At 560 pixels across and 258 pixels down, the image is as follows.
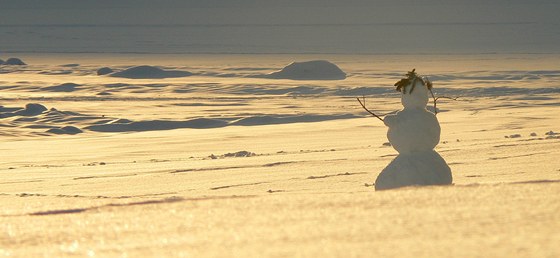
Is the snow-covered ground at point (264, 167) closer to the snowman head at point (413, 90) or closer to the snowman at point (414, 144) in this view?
the snowman at point (414, 144)

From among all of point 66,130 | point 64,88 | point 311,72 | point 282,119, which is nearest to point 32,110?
point 66,130

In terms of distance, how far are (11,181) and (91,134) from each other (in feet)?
24.5

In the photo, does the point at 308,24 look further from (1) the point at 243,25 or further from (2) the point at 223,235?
(2) the point at 223,235

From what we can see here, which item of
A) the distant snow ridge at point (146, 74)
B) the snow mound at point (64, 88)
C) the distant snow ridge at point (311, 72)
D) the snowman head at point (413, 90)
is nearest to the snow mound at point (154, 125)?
the snow mound at point (64, 88)

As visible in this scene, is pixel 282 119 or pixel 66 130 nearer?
pixel 66 130

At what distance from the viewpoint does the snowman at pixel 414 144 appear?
617cm

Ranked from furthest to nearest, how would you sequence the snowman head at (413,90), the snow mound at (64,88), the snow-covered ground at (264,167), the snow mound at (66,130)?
the snow mound at (64,88) < the snow mound at (66,130) < the snowman head at (413,90) < the snow-covered ground at (264,167)

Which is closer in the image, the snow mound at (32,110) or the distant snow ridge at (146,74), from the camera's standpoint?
the snow mound at (32,110)

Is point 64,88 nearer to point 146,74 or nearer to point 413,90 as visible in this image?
point 146,74

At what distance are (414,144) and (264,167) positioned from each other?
3.62 m

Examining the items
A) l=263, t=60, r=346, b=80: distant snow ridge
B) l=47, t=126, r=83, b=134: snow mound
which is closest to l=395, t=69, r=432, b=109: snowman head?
l=47, t=126, r=83, b=134: snow mound

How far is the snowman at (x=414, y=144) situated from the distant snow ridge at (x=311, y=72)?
74.7ft

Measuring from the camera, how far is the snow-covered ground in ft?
10.5

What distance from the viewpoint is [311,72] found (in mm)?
29844
